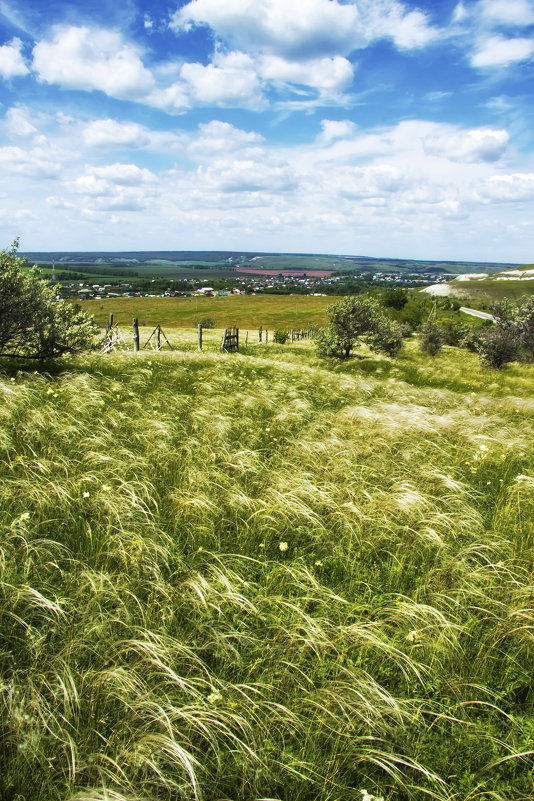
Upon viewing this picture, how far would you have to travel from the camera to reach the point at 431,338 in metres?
46.9

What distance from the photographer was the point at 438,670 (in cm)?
249

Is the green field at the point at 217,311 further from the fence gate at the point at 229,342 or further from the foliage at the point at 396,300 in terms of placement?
the fence gate at the point at 229,342

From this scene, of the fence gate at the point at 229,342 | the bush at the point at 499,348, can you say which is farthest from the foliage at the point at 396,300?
the fence gate at the point at 229,342

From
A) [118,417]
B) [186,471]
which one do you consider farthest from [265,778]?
[118,417]

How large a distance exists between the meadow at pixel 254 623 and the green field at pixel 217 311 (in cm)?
9727

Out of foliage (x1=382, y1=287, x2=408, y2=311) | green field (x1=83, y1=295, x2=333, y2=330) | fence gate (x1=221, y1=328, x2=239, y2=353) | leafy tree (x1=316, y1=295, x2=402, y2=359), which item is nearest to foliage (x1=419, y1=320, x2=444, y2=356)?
leafy tree (x1=316, y1=295, x2=402, y2=359)

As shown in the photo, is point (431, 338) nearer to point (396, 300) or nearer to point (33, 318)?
point (33, 318)

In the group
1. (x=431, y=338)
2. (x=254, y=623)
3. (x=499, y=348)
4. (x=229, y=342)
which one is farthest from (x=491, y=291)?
(x=254, y=623)

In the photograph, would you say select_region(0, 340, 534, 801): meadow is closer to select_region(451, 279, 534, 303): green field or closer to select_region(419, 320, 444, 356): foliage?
select_region(419, 320, 444, 356): foliage

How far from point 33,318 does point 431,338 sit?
146 ft

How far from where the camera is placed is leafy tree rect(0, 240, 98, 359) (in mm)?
9789

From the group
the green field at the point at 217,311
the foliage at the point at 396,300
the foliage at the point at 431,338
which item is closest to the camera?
the foliage at the point at 431,338

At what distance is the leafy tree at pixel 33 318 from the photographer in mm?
9789

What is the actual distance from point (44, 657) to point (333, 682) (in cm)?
161
